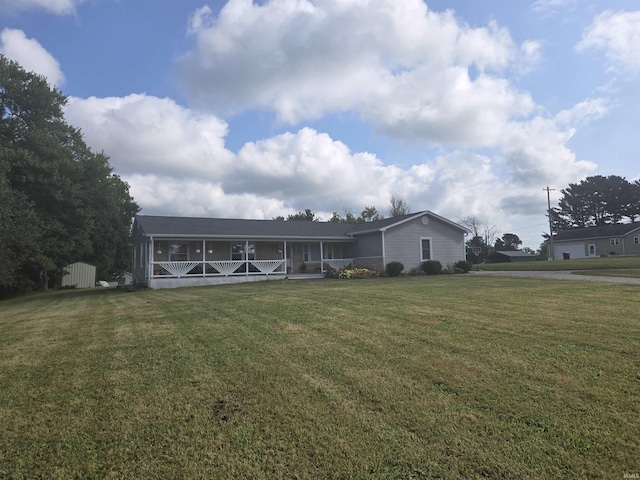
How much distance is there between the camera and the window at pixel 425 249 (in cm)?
2388

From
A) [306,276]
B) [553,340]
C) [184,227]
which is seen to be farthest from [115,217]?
[553,340]

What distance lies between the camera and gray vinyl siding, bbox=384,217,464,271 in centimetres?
2300

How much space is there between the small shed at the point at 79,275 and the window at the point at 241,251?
1662 centimetres

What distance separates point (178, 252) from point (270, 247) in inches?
210

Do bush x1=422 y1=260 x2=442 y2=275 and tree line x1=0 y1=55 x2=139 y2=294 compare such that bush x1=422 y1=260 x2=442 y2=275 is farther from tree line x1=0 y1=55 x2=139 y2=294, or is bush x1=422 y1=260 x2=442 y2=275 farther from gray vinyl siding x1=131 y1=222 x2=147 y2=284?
tree line x1=0 y1=55 x2=139 y2=294

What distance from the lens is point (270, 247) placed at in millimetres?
23547

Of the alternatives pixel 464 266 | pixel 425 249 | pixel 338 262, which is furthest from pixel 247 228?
pixel 464 266

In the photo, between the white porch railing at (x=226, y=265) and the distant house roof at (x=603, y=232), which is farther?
the distant house roof at (x=603, y=232)

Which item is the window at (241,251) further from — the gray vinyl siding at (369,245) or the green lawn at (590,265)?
the green lawn at (590,265)

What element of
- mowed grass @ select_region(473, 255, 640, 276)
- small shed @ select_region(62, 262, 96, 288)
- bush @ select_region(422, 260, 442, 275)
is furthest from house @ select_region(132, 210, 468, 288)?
small shed @ select_region(62, 262, 96, 288)

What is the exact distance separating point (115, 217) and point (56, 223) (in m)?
15.2

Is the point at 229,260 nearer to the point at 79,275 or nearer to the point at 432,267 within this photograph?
the point at 432,267

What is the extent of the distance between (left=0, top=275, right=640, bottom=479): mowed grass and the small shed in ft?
93.8

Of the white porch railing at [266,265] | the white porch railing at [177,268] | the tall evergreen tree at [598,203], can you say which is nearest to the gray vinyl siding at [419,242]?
the white porch railing at [266,265]
